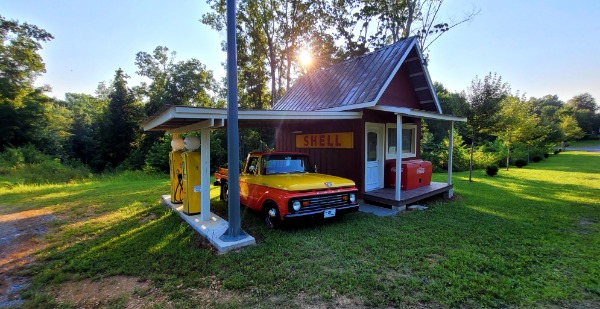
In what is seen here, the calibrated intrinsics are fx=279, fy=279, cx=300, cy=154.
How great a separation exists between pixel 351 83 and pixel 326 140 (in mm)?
2140

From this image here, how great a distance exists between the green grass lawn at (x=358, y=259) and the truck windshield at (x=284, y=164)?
1.29 metres

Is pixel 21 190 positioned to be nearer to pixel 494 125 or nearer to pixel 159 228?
pixel 159 228

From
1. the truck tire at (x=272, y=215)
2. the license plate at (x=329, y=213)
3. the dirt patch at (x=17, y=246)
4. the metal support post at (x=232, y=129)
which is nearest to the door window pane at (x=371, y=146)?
the license plate at (x=329, y=213)

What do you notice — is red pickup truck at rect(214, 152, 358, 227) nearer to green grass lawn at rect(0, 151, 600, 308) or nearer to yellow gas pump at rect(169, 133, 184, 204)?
green grass lawn at rect(0, 151, 600, 308)

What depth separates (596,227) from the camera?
6.07 m

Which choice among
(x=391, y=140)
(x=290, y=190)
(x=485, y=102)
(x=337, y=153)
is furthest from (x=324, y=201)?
(x=485, y=102)

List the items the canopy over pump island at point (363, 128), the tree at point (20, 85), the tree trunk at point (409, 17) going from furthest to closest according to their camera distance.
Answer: the tree trunk at point (409, 17)
the tree at point (20, 85)
the canopy over pump island at point (363, 128)

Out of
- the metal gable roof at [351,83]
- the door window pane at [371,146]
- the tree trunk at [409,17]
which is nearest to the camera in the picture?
the metal gable roof at [351,83]

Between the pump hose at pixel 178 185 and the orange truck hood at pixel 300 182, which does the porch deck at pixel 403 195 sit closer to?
the orange truck hood at pixel 300 182

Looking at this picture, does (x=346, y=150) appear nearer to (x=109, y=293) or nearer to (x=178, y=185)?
(x=178, y=185)

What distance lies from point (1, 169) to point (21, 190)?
7.53 m

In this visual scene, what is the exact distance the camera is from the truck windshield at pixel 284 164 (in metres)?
6.68

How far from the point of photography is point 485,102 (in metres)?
13.3

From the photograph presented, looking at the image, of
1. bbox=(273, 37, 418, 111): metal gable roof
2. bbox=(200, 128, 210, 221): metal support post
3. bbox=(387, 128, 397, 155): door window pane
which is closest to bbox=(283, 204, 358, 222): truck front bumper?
bbox=(200, 128, 210, 221): metal support post
